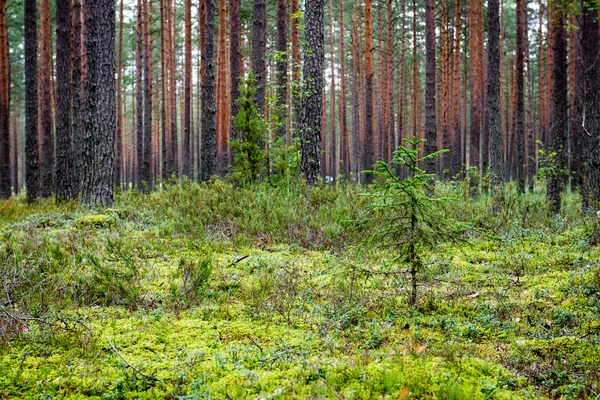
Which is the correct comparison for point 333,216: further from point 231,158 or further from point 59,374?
point 231,158

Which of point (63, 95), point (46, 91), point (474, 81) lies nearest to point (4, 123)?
point (46, 91)

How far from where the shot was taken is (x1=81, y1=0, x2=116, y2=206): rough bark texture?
32.9 feet

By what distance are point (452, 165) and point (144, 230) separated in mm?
16311

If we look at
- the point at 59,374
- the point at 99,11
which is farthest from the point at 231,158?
the point at 59,374

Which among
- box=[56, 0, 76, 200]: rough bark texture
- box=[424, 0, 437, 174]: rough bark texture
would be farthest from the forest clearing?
box=[424, 0, 437, 174]: rough bark texture

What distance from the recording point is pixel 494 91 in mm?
12133

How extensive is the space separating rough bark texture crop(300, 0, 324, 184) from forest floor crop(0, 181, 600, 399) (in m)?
3.78

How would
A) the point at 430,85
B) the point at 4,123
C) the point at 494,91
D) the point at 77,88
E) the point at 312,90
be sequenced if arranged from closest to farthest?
1. the point at 312,90
2. the point at 494,91
3. the point at 430,85
4. the point at 77,88
5. the point at 4,123

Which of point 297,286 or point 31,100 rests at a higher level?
point 31,100

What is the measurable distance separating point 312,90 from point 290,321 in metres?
7.49

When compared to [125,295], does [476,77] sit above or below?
above

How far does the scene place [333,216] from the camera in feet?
26.1

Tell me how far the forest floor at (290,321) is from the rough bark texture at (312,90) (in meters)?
3.78

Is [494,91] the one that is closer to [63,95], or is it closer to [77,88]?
[63,95]
